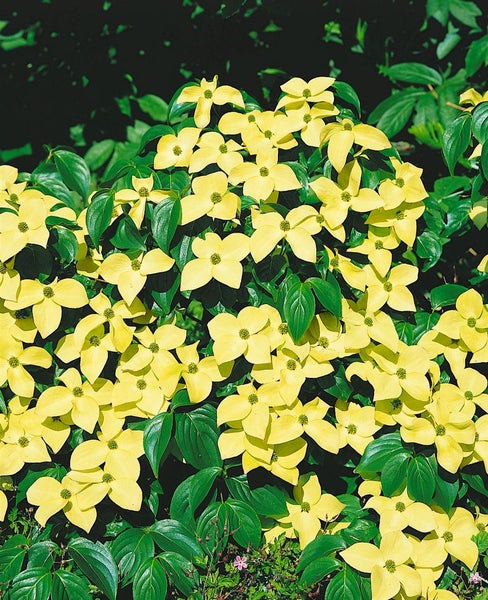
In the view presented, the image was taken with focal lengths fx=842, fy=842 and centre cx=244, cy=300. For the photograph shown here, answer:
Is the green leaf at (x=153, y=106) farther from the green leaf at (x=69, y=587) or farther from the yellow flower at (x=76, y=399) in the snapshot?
the green leaf at (x=69, y=587)

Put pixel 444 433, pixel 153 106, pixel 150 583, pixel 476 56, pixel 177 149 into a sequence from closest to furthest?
pixel 150 583, pixel 444 433, pixel 177 149, pixel 476 56, pixel 153 106

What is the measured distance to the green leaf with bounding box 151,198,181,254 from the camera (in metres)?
2.05

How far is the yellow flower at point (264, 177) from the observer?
210cm

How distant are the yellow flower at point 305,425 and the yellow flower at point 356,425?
0.27ft

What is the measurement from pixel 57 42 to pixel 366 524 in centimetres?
263

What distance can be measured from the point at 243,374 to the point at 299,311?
0.25 m

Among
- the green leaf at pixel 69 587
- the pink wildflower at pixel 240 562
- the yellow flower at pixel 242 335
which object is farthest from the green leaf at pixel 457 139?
the green leaf at pixel 69 587

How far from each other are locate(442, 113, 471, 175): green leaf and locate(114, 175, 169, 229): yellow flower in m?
0.76

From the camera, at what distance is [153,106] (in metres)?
3.61

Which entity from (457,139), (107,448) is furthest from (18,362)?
(457,139)

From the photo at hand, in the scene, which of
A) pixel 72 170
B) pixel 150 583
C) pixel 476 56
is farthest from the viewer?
pixel 476 56

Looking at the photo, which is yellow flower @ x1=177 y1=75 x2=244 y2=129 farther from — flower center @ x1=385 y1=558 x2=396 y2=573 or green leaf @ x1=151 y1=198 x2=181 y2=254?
flower center @ x1=385 y1=558 x2=396 y2=573

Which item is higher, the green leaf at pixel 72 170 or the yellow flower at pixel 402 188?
the green leaf at pixel 72 170

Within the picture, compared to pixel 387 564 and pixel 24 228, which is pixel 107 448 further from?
pixel 387 564
